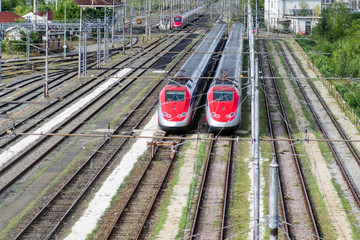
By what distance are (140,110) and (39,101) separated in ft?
25.0

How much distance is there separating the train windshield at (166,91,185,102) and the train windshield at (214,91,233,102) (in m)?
1.71

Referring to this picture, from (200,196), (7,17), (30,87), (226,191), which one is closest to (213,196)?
(226,191)

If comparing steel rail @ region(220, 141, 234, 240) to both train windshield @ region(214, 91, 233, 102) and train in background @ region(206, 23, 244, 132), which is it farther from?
train windshield @ region(214, 91, 233, 102)

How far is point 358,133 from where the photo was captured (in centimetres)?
3253

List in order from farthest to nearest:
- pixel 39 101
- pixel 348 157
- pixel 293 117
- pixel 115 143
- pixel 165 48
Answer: pixel 165 48 → pixel 39 101 → pixel 293 117 → pixel 115 143 → pixel 348 157

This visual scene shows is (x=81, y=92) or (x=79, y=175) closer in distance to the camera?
(x=79, y=175)

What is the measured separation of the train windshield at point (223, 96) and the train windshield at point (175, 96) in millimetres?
1711

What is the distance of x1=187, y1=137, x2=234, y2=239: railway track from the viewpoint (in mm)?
19686

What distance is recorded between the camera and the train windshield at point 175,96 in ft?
99.7

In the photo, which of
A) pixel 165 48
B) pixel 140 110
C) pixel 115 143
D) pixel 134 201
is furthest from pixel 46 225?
pixel 165 48

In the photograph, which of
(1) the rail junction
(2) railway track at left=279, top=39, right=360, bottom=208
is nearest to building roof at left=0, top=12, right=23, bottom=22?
(1) the rail junction

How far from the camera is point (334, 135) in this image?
32.0 m

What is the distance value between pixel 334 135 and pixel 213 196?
1163 cm

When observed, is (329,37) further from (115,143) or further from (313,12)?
(115,143)
